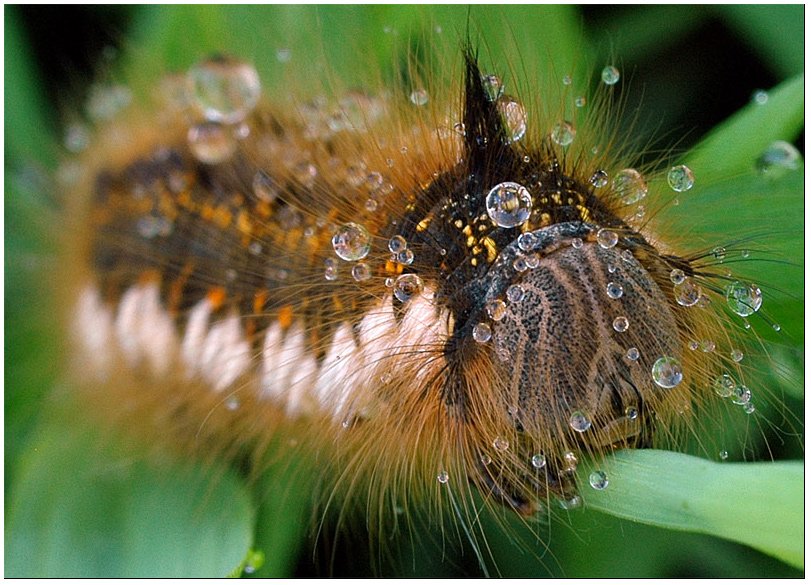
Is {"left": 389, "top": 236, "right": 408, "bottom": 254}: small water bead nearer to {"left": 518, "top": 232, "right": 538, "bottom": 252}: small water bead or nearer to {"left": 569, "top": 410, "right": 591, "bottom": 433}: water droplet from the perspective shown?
{"left": 518, "top": 232, "right": 538, "bottom": 252}: small water bead

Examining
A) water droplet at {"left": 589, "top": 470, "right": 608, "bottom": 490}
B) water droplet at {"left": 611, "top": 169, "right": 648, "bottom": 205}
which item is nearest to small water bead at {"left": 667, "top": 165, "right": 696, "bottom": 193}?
water droplet at {"left": 611, "top": 169, "right": 648, "bottom": 205}

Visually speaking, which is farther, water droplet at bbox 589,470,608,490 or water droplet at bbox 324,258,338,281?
water droplet at bbox 324,258,338,281

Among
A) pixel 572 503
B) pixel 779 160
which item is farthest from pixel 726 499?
pixel 779 160

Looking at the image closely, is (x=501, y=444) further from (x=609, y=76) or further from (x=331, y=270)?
(x=609, y=76)

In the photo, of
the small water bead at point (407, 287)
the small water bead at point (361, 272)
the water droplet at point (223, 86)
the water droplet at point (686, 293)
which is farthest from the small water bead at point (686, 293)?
the water droplet at point (223, 86)

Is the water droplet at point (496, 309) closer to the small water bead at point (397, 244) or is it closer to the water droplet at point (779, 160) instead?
the small water bead at point (397, 244)

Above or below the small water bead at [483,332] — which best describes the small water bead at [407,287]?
above
